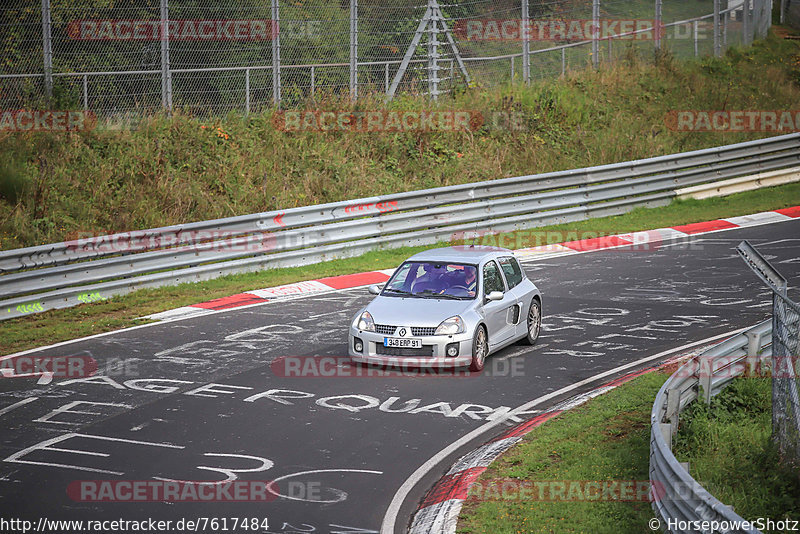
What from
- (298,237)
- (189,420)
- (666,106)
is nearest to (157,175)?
(298,237)

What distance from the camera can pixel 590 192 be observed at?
23.9 meters

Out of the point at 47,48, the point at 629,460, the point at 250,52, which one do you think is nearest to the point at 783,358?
the point at 629,460

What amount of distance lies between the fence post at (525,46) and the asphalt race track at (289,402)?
11568 mm

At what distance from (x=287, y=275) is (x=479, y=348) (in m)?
7.07

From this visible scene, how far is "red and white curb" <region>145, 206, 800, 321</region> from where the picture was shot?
16875mm

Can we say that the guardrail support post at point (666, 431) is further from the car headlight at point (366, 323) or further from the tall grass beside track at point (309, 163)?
the tall grass beside track at point (309, 163)

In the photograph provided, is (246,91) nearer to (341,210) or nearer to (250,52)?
(250,52)

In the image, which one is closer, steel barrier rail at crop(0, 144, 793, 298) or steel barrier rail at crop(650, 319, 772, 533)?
steel barrier rail at crop(650, 319, 772, 533)

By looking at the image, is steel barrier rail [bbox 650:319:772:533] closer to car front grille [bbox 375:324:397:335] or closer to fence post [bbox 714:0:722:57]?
car front grille [bbox 375:324:397:335]

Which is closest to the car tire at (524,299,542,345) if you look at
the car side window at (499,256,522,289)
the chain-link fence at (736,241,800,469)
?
the car side window at (499,256,522,289)

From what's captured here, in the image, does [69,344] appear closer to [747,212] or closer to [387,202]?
[387,202]

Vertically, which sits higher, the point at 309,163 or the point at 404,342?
the point at 309,163

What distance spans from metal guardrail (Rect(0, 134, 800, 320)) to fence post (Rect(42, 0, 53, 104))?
17.3 ft

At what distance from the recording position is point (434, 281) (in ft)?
45.7
